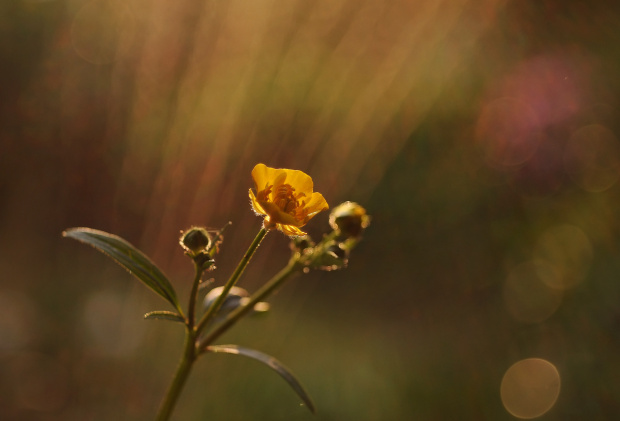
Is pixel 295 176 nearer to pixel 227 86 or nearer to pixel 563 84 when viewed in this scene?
pixel 227 86

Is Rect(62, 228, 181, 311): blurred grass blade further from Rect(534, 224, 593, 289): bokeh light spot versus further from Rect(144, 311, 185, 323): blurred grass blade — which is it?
Rect(534, 224, 593, 289): bokeh light spot

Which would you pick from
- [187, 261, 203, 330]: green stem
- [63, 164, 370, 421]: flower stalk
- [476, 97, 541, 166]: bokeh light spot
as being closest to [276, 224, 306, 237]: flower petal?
[63, 164, 370, 421]: flower stalk

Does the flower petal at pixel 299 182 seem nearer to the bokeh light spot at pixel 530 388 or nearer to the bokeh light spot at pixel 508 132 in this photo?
the bokeh light spot at pixel 530 388

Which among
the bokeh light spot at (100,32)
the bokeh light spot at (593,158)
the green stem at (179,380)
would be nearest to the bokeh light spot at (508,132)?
the bokeh light spot at (593,158)

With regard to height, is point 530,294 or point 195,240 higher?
point 195,240

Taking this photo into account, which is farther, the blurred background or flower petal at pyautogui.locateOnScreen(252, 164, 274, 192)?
the blurred background

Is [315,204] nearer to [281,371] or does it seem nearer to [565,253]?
[281,371]

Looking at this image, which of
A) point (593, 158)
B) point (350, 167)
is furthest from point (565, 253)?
point (350, 167)
